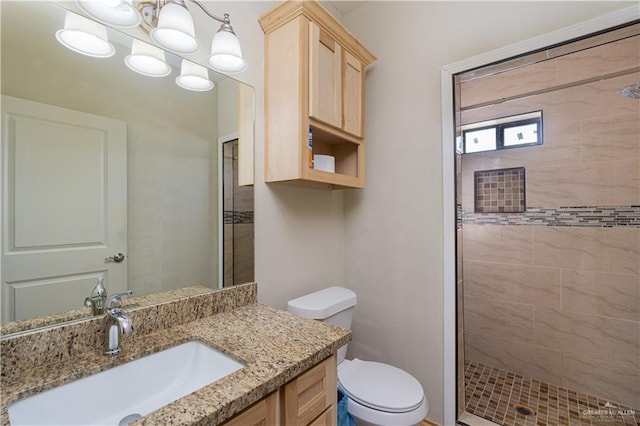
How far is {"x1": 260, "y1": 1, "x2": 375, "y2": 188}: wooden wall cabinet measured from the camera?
51.5 inches

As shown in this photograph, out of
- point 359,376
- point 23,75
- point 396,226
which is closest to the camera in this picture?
point 23,75

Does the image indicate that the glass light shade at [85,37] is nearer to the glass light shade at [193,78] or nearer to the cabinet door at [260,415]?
the glass light shade at [193,78]

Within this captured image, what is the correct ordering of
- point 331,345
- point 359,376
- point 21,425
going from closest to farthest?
point 21,425, point 331,345, point 359,376

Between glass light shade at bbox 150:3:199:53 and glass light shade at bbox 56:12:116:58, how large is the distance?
0.15 metres

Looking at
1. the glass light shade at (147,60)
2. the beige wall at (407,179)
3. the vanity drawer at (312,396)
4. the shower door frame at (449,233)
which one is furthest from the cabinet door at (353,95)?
the vanity drawer at (312,396)

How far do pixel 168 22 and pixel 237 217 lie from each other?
764 mm

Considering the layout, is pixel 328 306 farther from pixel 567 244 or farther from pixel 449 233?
pixel 567 244

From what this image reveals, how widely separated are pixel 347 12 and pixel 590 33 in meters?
1.35

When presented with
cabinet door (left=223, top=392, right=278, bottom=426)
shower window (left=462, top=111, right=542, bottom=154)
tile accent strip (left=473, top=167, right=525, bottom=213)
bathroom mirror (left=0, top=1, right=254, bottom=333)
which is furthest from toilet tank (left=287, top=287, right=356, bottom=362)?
shower window (left=462, top=111, right=542, bottom=154)

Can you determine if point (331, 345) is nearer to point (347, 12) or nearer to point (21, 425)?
point (21, 425)

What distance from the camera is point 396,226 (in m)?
1.77

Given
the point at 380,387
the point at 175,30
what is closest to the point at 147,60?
the point at 175,30

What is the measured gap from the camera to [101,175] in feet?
3.07

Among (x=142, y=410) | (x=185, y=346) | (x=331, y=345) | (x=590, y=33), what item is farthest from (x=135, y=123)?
(x=590, y=33)
